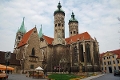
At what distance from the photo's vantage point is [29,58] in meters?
34.3

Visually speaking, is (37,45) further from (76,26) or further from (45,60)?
(76,26)

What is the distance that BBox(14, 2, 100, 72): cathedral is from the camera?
115 ft

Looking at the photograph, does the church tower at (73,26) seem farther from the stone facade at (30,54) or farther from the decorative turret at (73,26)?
the stone facade at (30,54)

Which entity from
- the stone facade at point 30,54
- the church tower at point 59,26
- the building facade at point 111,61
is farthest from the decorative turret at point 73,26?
the stone facade at point 30,54

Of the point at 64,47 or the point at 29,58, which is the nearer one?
the point at 29,58

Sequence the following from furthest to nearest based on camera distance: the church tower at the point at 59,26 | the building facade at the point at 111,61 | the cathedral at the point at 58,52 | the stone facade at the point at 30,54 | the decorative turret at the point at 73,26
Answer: the decorative turret at the point at 73,26, the building facade at the point at 111,61, the church tower at the point at 59,26, the cathedral at the point at 58,52, the stone facade at the point at 30,54

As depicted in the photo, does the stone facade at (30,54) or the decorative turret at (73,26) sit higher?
the decorative turret at (73,26)

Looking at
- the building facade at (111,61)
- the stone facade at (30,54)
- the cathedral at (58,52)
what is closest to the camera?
the stone facade at (30,54)

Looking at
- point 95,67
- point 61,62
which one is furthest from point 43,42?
point 95,67

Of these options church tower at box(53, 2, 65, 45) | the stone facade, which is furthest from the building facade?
the stone facade

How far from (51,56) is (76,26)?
23.6m

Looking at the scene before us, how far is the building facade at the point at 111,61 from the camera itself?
5359cm

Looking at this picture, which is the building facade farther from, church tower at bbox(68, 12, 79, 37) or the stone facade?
the stone facade

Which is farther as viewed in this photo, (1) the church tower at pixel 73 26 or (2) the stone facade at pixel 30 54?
(1) the church tower at pixel 73 26
